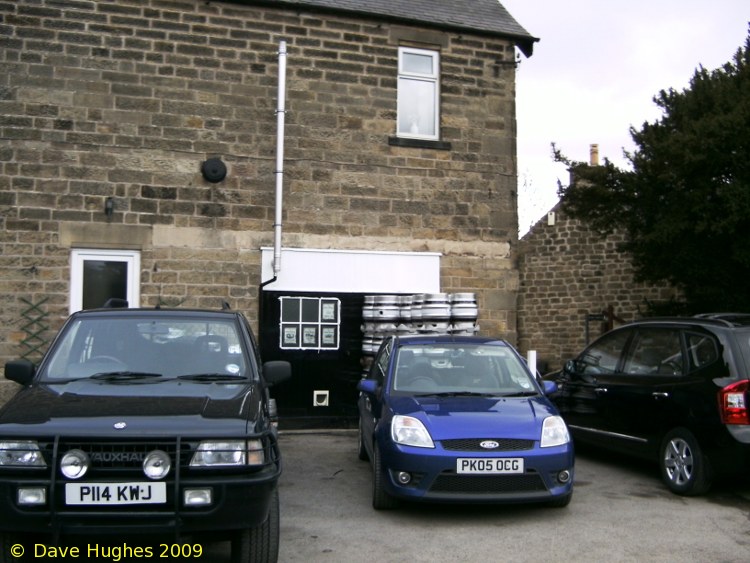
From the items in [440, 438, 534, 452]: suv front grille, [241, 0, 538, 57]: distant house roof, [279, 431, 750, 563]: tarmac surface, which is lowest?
[279, 431, 750, 563]: tarmac surface

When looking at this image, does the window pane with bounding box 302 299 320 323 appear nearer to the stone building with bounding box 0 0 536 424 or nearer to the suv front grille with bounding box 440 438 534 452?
the stone building with bounding box 0 0 536 424

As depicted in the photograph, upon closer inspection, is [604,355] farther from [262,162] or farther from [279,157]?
[262,162]

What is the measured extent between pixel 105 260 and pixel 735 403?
7.95 metres

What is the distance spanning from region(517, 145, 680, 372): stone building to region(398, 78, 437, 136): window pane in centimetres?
928

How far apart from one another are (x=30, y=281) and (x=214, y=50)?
13.1 ft

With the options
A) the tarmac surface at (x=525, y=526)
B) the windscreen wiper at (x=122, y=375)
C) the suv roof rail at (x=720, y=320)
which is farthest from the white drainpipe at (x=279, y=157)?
the windscreen wiper at (x=122, y=375)

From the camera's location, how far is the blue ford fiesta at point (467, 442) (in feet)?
22.7

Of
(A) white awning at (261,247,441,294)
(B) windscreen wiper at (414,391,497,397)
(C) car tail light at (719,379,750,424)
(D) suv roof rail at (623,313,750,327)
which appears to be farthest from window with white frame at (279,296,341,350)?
(C) car tail light at (719,379,750,424)

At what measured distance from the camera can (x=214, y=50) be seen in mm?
12250

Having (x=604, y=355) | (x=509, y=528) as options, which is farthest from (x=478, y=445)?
(x=604, y=355)

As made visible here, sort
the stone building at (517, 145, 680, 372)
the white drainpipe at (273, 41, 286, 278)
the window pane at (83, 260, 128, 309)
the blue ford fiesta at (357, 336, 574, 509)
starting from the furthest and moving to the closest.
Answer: the stone building at (517, 145, 680, 372)
the white drainpipe at (273, 41, 286, 278)
the window pane at (83, 260, 128, 309)
the blue ford fiesta at (357, 336, 574, 509)

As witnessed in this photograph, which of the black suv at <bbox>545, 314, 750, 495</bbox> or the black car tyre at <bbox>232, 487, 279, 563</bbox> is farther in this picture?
the black suv at <bbox>545, 314, 750, 495</bbox>

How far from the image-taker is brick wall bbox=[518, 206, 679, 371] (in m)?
22.3

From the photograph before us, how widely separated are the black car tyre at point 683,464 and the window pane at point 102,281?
706 cm
